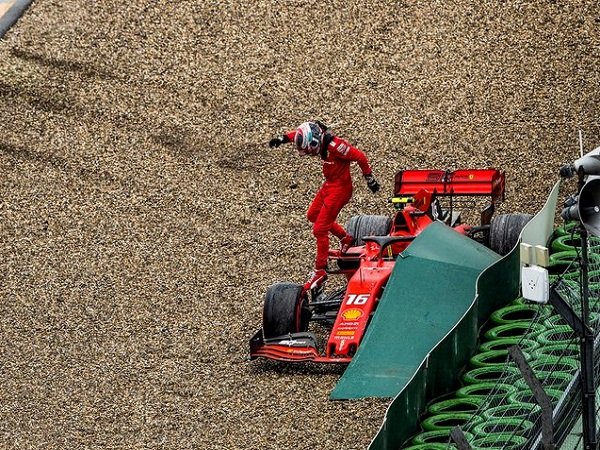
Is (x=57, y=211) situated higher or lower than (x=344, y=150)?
lower

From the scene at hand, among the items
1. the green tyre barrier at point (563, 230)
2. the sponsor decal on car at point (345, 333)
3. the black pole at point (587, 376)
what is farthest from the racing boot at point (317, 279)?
the black pole at point (587, 376)

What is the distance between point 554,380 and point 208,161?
30.3 feet

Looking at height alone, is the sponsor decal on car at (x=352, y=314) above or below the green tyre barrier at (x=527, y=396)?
below

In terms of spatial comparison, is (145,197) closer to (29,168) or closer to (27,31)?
(29,168)

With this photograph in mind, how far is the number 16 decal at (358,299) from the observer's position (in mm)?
16891

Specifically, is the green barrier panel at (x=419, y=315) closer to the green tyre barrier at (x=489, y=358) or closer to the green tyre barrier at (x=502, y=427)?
the green tyre barrier at (x=489, y=358)

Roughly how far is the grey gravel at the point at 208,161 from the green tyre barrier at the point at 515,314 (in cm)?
168

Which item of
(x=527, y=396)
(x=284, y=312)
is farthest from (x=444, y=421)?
(x=284, y=312)

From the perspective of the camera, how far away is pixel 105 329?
18.2 m

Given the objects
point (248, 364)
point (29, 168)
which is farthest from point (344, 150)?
point (29, 168)

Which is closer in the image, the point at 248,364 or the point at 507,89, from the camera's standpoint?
the point at 248,364

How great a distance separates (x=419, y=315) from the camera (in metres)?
16.5

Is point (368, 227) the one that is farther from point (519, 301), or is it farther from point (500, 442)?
point (500, 442)

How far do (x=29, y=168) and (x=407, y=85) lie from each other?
5413 mm
